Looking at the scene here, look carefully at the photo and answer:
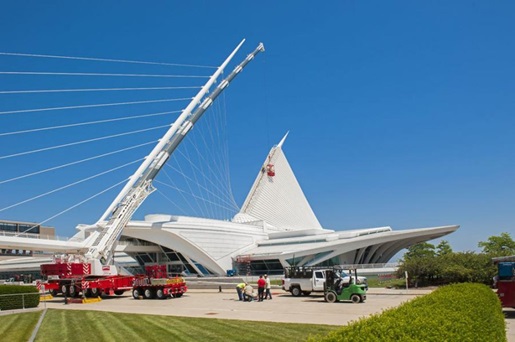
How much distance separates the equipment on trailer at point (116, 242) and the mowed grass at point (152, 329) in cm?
1386

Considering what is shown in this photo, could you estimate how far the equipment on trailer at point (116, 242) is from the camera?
3588cm

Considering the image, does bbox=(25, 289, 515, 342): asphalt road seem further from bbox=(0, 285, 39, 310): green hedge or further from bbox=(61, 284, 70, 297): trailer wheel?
bbox=(61, 284, 70, 297): trailer wheel

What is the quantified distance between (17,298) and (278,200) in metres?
76.0

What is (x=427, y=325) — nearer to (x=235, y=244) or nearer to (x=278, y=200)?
(x=235, y=244)

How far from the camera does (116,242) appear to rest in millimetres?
46656

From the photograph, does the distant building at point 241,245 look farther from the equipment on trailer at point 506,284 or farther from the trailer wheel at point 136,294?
the equipment on trailer at point 506,284

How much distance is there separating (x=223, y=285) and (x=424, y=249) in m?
65.3

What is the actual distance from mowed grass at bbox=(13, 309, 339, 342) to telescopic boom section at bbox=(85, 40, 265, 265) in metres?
21.8

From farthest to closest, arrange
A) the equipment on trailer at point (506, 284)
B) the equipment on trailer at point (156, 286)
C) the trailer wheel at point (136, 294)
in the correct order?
1. the trailer wheel at point (136, 294)
2. the equipment on trailer at point (156, 286)
3. the equipment on trailer at point (506, 284)

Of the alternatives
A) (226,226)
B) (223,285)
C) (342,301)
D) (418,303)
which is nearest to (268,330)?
(418,303)

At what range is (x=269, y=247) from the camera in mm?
75938

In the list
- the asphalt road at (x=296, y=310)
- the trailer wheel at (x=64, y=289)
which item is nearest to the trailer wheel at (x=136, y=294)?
the trailer wheel at (x=64, y=289)

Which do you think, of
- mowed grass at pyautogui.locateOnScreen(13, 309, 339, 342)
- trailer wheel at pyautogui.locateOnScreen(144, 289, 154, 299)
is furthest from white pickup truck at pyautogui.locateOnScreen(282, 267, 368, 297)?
mowed grass at pyautogui.locateOnScreen(13, 309, 339, 342)

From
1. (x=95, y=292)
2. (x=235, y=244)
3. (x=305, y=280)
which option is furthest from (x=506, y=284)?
(x=235, y=244)
